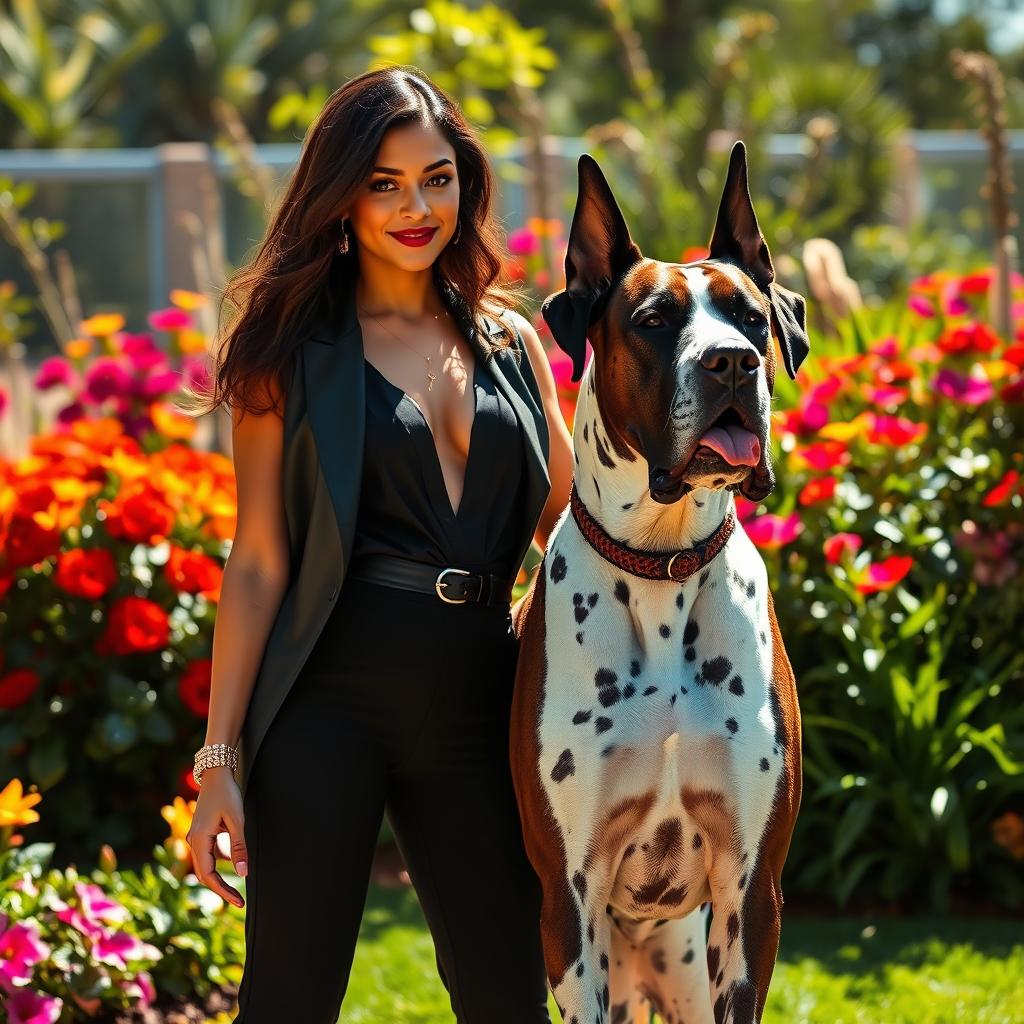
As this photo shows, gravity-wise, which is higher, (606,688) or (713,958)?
(606,688)

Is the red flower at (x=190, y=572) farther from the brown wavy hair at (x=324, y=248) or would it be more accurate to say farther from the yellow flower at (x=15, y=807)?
the brown wavy hair at (x=324, y=248)

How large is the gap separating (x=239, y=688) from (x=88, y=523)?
2644 millimetres

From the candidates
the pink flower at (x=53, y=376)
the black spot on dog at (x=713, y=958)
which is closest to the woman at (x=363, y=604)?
the black spot on dog at (x=713, y=958)

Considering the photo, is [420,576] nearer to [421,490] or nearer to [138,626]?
[421,490]

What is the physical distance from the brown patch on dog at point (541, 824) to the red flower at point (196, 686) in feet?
8.03

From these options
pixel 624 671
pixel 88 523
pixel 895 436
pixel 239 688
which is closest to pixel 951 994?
pixel 895 436

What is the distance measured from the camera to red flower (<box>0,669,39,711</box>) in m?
5.16

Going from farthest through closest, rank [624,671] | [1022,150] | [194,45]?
1. [194,45]
2. [1022,150]
3. [624,671]

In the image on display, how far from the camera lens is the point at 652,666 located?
2.71 meters

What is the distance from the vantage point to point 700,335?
2.55 meters

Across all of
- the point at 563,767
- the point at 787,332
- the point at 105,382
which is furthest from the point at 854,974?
the point at 105,382

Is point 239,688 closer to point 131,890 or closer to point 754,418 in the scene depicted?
point 754,418

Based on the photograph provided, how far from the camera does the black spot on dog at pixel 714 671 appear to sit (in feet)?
8.86

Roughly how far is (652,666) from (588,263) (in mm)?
730
